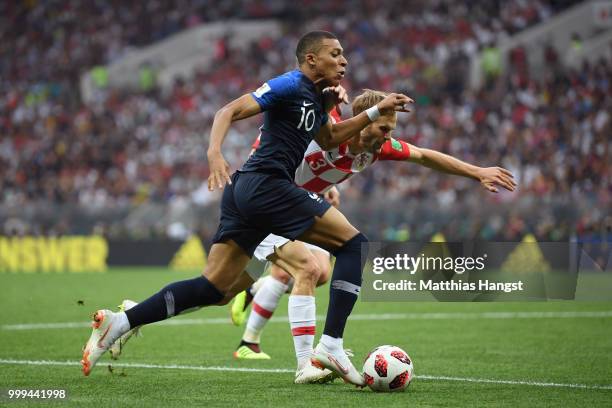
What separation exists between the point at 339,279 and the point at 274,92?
4.28 feet

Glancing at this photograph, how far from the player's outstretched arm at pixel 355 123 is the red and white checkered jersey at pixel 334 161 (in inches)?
13.6

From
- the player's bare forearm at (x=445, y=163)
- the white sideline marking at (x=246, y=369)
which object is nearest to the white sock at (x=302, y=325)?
the white sideline marking at (x=246, y=369)

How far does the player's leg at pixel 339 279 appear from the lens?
23.0 feet

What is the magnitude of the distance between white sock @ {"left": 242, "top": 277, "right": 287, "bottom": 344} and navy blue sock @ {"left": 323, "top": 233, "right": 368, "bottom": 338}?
236 cm

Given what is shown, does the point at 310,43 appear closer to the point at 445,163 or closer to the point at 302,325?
the point at 445,163

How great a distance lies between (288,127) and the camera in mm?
7133

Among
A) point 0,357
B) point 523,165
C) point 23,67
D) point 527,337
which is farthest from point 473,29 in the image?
point 0,357

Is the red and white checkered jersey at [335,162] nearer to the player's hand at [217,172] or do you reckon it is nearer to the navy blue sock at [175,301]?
the navy blue sock at [175,301]

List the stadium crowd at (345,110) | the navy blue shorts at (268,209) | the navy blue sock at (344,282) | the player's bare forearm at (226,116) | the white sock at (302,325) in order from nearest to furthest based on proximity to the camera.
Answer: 1. the player's bare forearm at (226,116)
2. the navy blue shorts at (268,209)
3. the navy blue sock at (344,282)
4. the white sock at (302,325)
5. the stadium crowd at (345,110)

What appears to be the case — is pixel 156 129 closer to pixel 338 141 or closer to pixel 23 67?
pixel 23 67

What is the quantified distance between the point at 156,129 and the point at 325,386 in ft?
85.9

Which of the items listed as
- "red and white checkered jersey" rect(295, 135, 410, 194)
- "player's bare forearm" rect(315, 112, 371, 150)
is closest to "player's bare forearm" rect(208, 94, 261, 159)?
"player's bare forearm" rect(315, 112, 371, 150)

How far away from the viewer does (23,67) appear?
38.6m

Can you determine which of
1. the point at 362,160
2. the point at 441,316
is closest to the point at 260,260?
the point at 362,160
